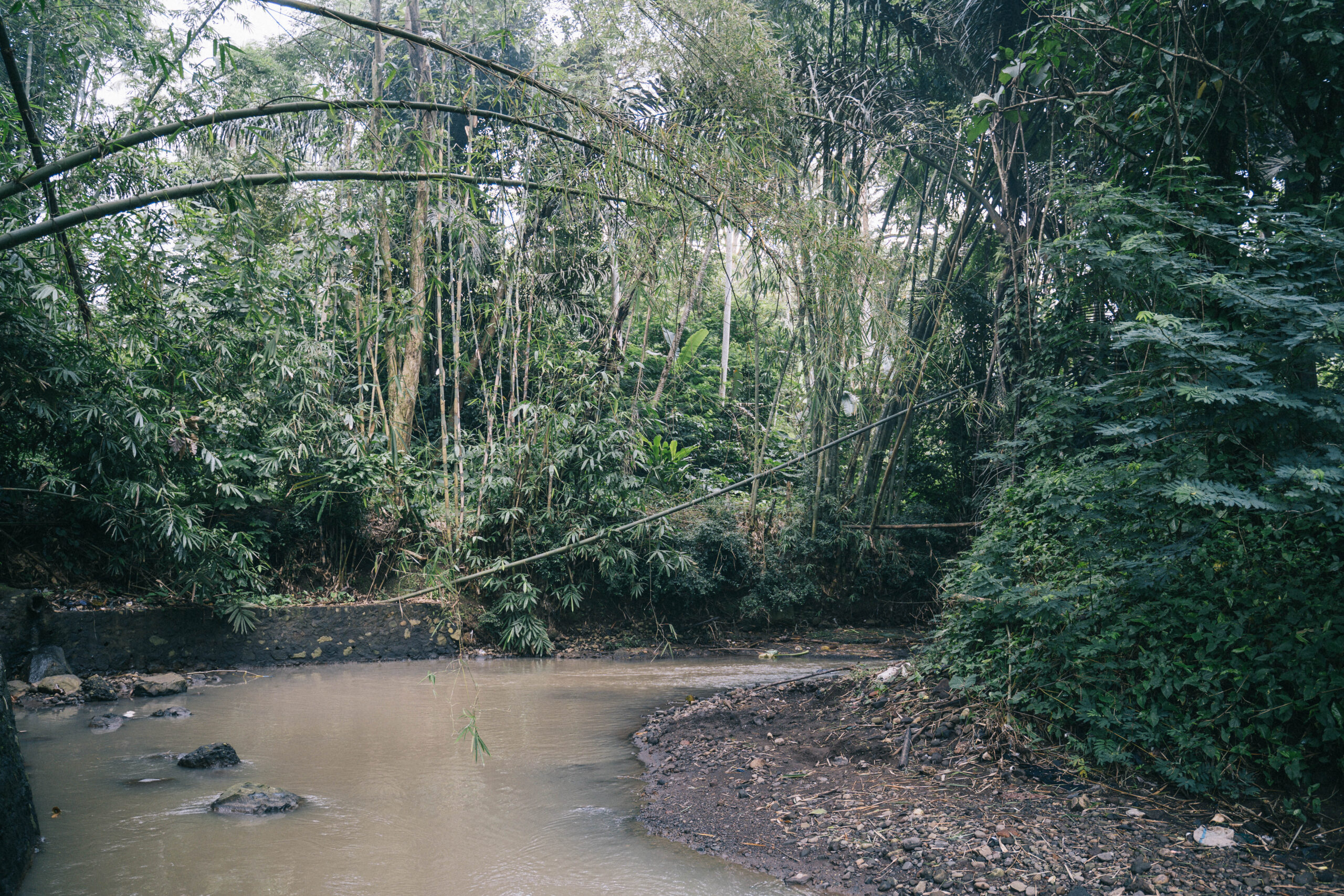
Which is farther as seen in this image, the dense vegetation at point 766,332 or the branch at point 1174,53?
the branch at point 1174,53

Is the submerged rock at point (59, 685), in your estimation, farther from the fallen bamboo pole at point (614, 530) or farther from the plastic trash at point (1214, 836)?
the plastic trash at point (1214, 836)

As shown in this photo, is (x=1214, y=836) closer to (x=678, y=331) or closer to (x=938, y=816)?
(x=938, y=816)

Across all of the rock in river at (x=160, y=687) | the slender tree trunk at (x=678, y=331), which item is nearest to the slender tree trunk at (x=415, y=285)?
the rock in river at (x=160, y=687)

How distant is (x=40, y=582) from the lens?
6.21m

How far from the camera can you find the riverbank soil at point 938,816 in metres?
2.41

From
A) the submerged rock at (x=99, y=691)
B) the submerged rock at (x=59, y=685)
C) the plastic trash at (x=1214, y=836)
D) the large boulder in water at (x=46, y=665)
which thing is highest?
the large boulder in water at (x=46, y=665)

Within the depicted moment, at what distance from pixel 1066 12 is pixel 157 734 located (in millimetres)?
6149

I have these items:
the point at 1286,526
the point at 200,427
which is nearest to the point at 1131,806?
the point at 1286,526

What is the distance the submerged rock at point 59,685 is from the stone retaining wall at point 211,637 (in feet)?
1.20

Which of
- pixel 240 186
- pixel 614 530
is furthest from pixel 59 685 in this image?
pixel 614 530

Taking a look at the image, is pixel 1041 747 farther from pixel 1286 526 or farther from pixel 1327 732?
pixel 1286 526

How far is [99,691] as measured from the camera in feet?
17.6

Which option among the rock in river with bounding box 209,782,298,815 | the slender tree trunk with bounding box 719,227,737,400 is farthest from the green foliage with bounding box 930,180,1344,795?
the slender tree trunk with bounding box 719,227,737,400

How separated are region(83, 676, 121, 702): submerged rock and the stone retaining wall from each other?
512 mm
